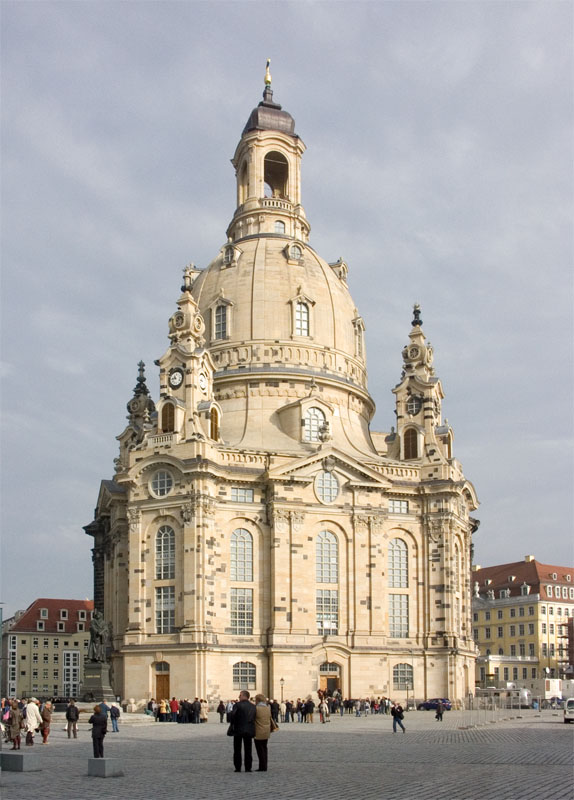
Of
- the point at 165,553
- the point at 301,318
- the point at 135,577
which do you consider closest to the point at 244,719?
the point at 165,553

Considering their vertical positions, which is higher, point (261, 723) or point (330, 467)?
point (330, 467)

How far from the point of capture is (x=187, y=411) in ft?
249

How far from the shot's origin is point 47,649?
408 ft

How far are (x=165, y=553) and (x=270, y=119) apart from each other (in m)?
43.5

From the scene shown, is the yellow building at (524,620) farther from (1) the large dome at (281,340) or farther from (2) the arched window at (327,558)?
(2) the arched window at (327,558)

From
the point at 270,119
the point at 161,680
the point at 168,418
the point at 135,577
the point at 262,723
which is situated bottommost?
the point at 161,680

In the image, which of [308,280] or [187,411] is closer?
[187,411]

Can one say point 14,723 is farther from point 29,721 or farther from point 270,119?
point 270,119

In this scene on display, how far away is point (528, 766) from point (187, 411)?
5020cm

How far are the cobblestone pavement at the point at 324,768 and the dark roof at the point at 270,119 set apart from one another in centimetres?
6265

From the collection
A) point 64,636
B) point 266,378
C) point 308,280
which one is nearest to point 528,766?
point 266,378

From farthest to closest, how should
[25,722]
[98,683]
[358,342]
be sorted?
1. [358,342]
2. [98,683]
3. [25,722]

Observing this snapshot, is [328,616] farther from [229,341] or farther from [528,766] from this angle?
[528,766]

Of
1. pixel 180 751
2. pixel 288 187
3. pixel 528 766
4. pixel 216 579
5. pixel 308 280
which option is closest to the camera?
pixel 528 766
